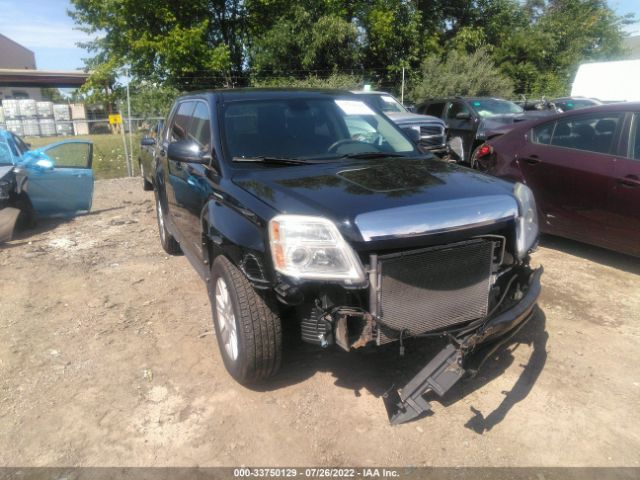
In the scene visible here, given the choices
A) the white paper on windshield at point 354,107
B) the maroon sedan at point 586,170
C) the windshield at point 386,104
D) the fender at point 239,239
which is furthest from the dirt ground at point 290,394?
the windshield at point 386,104

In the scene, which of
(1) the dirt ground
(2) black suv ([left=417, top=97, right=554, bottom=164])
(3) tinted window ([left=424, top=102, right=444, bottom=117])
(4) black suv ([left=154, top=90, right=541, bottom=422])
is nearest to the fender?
(4) black suv ([left=154, top=90, right=541, bottom=422])

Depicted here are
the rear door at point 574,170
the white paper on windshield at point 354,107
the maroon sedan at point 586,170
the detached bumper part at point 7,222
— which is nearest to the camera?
the white paper on windshield at point 354,107

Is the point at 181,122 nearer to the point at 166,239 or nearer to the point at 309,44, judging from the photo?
the point at 166,239

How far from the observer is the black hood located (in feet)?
8.82

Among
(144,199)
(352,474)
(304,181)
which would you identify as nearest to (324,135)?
(304,181)

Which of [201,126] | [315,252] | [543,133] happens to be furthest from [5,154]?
[543,133]

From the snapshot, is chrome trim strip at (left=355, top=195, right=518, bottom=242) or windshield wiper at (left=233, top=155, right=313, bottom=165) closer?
chrome trim strip at (left=355, top=195, right=518, bottom=242)

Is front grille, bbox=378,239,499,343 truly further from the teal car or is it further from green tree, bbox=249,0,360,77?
green tree, bbox=249,0,360,77

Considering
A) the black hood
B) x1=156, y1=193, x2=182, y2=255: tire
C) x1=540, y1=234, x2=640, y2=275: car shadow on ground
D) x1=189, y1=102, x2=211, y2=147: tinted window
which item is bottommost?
x1=540, y1=234, x2=640, y2=275: car shadow on ground

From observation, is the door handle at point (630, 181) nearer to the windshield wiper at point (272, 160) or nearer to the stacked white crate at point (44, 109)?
the windshield wiper at point (272, 160)

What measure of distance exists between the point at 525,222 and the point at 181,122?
10.4 ft

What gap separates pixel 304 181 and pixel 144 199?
23.5ft

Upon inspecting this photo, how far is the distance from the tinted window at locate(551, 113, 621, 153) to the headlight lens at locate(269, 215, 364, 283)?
366 cm

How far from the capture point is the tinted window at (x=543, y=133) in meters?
5.62
